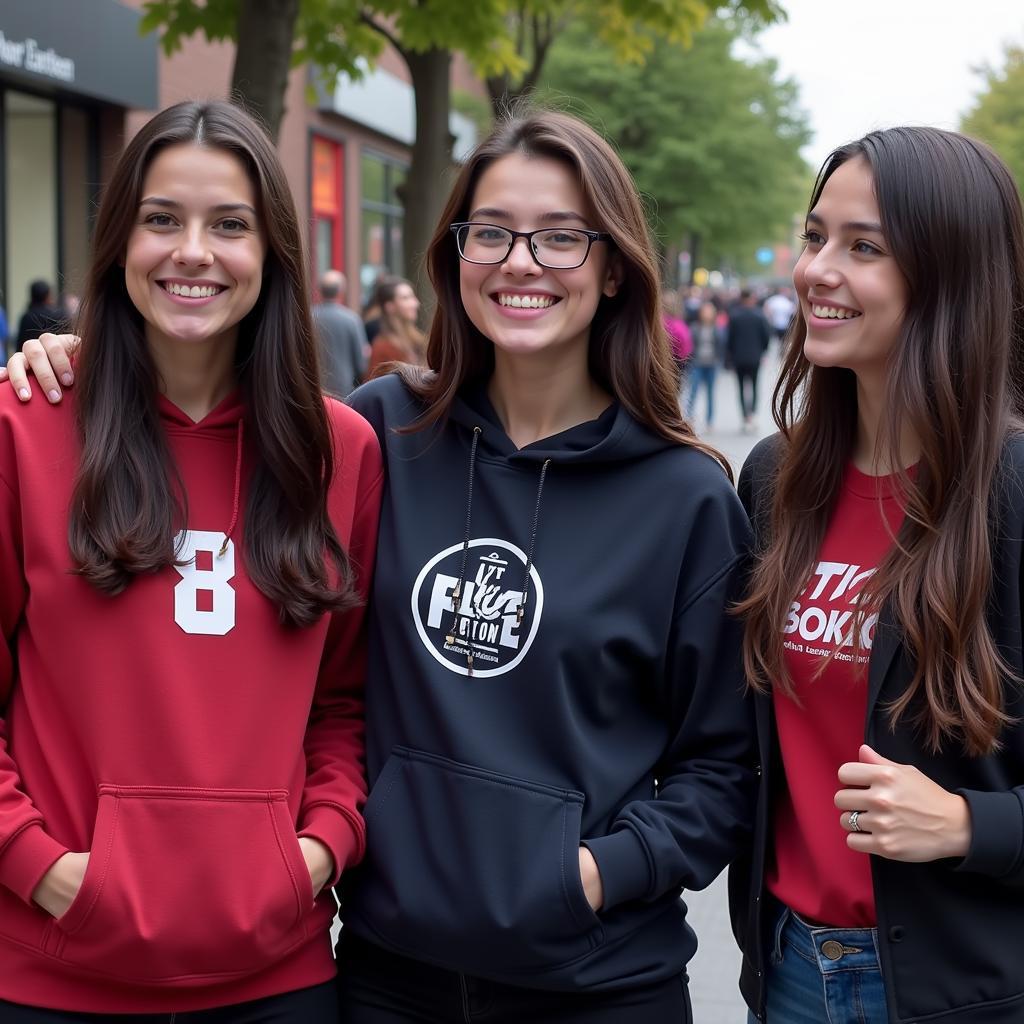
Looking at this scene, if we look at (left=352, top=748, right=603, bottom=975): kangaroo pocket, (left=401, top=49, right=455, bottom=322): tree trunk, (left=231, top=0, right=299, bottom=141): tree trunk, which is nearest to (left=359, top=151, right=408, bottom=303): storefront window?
(left=401, top=49, right=455, bottom=322): tree trunk

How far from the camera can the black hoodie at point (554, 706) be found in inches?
94.6

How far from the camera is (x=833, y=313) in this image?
2.48m

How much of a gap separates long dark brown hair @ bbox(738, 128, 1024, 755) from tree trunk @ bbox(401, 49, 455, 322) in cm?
876

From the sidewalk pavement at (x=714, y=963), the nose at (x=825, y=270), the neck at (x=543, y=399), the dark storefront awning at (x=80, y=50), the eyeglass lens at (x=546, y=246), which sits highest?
the dark storefront awning at (x=80, y=50)

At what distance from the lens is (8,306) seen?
1451 centimetres

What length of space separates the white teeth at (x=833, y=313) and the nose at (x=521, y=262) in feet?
1.76

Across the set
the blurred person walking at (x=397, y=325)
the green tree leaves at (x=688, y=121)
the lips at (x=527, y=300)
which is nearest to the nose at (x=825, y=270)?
the lips at (x=527, y=300)

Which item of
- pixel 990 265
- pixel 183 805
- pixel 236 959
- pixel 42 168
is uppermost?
pixel 42 168

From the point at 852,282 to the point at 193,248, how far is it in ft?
3.85

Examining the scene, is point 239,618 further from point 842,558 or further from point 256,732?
point 842,558

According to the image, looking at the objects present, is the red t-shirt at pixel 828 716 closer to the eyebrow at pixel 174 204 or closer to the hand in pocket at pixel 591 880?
the hand in pocket at pixel 591 880

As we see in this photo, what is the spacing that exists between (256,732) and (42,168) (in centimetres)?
1333

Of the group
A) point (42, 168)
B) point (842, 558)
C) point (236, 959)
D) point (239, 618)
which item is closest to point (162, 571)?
point (239, 618)

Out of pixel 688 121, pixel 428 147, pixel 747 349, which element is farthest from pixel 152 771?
pixel 688 121
